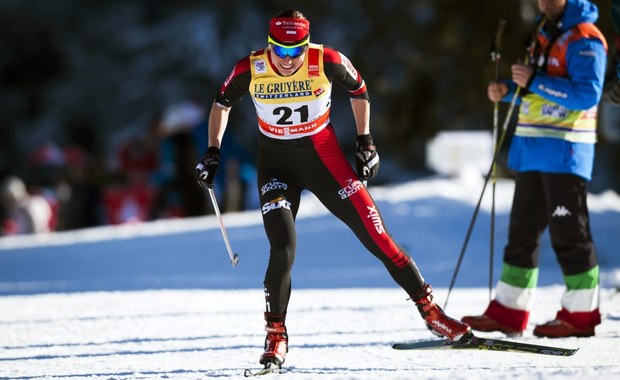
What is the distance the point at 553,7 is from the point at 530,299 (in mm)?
1750

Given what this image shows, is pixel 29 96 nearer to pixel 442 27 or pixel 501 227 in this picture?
pixel 442 27

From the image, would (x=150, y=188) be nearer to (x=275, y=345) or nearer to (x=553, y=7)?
(x=553, y=7)

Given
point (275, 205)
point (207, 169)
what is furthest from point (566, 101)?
point (207, 169)

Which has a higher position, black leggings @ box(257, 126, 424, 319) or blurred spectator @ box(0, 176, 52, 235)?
blurred spectator @ box(0, 176, 52, 235)

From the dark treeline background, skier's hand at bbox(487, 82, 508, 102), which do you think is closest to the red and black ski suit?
skier's hand at bbox(487, 82, 508, 102)

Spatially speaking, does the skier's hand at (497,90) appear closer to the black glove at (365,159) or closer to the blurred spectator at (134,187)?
the black glove at (365,159)

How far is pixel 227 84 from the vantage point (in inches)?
248

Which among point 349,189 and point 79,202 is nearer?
point 349,189

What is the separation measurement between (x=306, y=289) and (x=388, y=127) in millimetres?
10673

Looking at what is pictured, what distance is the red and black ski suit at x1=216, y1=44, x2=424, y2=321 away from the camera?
19.9 ft

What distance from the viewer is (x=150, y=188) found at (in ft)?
50.7

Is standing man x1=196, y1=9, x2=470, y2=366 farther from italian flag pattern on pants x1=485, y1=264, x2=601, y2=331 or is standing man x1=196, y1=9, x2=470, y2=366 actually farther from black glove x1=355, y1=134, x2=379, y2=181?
italian flag pattern on pants x1=485, y1=264, x2=601, y2=331

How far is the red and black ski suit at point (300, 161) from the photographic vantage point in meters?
6.06

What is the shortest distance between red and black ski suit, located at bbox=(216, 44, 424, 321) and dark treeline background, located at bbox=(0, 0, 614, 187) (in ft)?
28.3
